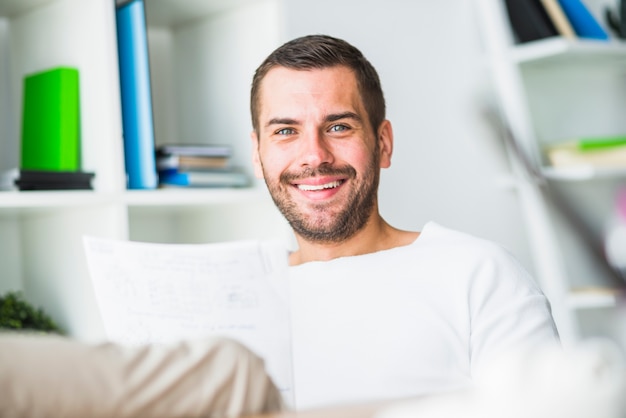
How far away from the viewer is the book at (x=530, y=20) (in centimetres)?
241

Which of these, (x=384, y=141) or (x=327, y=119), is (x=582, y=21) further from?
(x=327, y=119)

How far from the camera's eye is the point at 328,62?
147 centimetres

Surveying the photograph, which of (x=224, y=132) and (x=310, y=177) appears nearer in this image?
(x=310, y=177)

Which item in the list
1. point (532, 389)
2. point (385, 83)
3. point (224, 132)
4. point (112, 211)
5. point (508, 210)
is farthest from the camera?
point (508, 210)

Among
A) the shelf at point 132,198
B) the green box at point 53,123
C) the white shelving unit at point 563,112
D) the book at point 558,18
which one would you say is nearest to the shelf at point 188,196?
the shelf at point 132,198

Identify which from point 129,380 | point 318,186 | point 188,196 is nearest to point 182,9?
point 188,196

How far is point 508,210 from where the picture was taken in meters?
2.44

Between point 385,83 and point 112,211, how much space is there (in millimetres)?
824

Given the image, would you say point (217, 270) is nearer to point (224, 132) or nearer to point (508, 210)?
point (224, 132)

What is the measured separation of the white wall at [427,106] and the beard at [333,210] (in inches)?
21.4

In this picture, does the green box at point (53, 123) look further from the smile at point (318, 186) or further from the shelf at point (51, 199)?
the smile at point (318, 186)

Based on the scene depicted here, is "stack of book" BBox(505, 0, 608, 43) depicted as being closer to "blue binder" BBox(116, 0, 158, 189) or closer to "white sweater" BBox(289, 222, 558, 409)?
"blue binder" BBox(116, 0, 158, 189)

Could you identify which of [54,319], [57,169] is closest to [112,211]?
[57,169]

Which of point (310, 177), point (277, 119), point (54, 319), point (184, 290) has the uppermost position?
point (277, 119)
